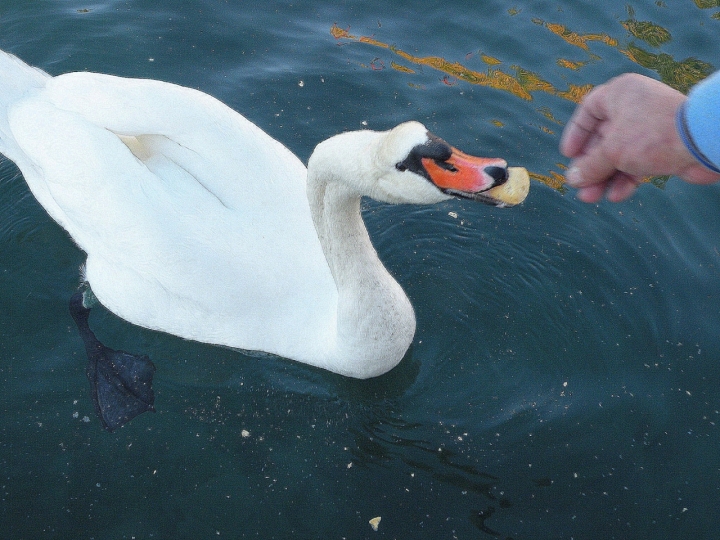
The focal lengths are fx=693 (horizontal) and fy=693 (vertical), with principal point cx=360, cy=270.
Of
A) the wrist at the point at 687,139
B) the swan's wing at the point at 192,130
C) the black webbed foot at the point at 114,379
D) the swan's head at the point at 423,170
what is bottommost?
the black webbed foot at the point at 114,379

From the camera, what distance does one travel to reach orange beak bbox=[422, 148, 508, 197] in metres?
3.04

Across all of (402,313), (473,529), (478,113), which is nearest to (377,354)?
(402,313)

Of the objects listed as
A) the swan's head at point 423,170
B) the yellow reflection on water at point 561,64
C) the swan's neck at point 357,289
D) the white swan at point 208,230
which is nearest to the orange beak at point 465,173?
the swan's head at point 423,170

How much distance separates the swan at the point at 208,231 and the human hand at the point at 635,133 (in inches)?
62.0

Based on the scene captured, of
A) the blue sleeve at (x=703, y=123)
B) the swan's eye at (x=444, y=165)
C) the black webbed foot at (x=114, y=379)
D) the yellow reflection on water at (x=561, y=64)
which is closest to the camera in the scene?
the blue sleeve at (x=703, y=123)

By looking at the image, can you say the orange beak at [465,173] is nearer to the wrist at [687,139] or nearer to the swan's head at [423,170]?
the swan's head at [423,170]

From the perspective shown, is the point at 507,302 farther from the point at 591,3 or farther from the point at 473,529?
the point at 591,3

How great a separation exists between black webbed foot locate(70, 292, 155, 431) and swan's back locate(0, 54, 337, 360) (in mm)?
478

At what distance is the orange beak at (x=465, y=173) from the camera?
9.97 feet

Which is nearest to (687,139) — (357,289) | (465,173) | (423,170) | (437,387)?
(465,173)

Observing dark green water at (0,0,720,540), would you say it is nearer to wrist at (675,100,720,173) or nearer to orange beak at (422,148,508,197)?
orange beak at (422,148,508,197)

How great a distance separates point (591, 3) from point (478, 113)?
264cm

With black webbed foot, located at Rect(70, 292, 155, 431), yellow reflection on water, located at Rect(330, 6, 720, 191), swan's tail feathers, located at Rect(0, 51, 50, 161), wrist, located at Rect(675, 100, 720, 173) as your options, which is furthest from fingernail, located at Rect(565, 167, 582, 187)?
yellow reflection on water, located at Rect(330, 6, 720, 191)

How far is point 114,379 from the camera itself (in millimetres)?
4895
